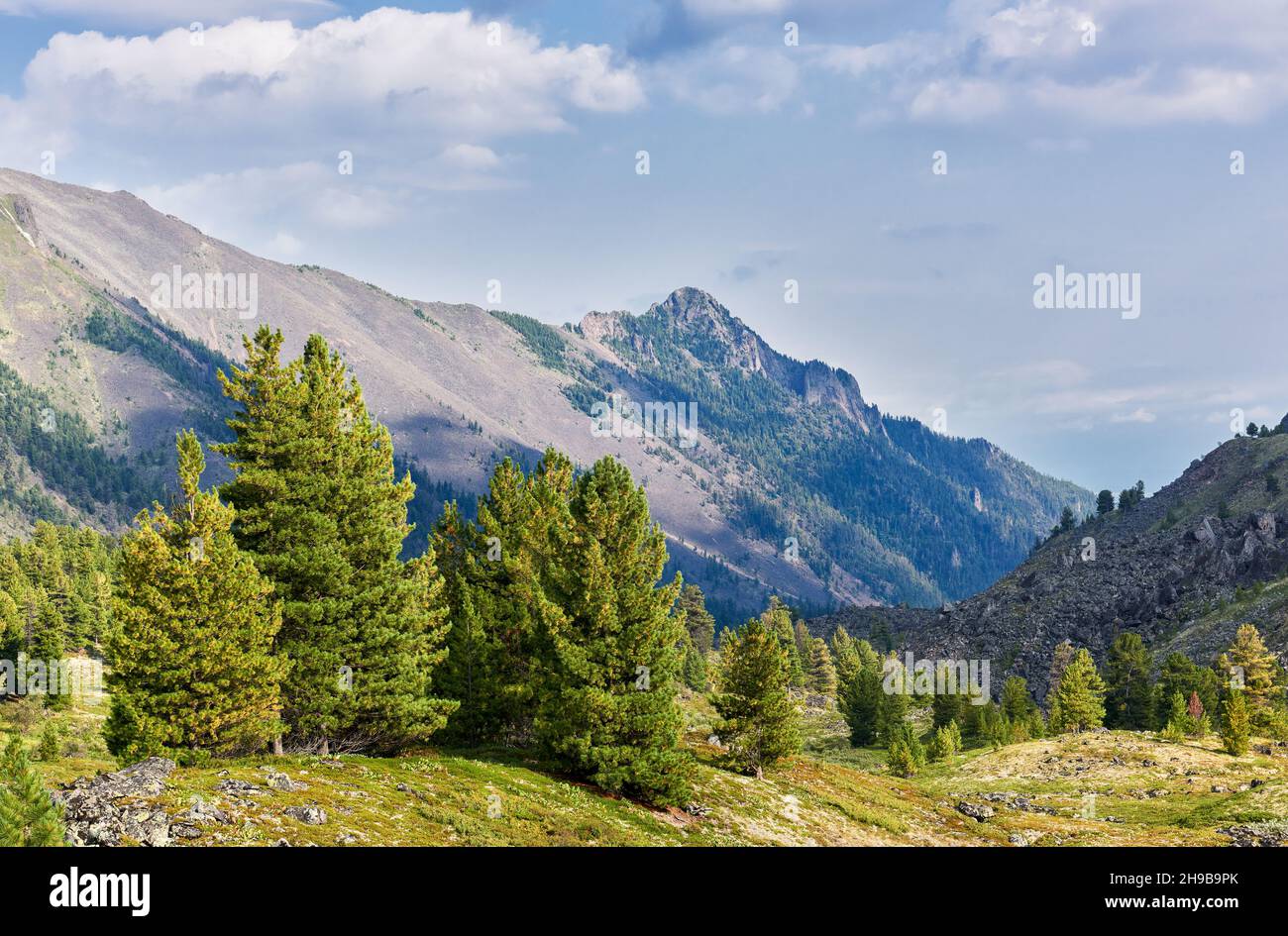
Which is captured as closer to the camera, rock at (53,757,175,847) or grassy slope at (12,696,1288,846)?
rock at (53,757,175,847)

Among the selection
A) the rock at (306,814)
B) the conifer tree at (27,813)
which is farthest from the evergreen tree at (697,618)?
the conifer tree at (27,813)

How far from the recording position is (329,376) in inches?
1715

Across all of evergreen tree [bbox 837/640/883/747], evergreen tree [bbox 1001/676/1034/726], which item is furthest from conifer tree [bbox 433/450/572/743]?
evergreen tree [bbox 1001/676/1034/726]

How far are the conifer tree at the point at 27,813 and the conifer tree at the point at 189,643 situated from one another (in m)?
11.5

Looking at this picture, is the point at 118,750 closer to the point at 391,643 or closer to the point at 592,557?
the point at 391,643

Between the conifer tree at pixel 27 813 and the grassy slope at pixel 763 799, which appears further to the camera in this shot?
the grassy slope at pixel 763 799

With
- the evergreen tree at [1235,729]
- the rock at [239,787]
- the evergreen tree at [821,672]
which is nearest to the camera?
the rock at [239,787]

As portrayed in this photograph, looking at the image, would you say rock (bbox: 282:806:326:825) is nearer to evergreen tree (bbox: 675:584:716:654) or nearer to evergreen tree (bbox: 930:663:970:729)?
evergreen tree (bbox: 930:663:970:729)

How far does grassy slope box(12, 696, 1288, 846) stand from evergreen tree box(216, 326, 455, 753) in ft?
9.78

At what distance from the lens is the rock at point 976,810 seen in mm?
58938

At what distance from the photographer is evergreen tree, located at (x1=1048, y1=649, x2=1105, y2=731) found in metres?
104

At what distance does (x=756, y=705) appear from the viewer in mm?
54156

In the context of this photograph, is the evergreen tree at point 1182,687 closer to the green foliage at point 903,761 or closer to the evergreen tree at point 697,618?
the green foliage at point 903,761
